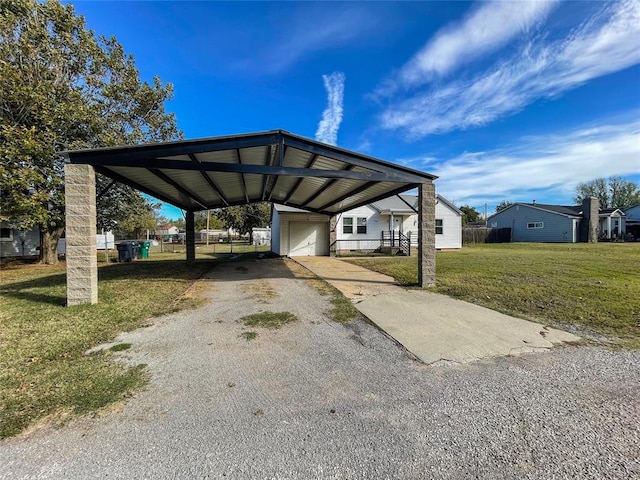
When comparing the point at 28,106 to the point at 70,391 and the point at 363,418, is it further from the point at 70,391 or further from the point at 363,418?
the point at 363,418

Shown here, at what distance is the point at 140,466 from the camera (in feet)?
6.07

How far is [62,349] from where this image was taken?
144 inches

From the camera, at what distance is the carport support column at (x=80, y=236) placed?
18.6ft

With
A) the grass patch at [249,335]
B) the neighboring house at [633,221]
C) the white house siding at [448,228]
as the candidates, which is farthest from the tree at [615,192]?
the grass patch at [249,335]

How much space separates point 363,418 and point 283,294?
16.3 feet

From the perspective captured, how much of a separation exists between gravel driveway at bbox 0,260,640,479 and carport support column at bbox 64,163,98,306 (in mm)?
2936

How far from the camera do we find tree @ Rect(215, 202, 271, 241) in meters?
34.9

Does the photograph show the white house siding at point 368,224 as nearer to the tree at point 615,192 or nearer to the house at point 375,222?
the house at point 375,222

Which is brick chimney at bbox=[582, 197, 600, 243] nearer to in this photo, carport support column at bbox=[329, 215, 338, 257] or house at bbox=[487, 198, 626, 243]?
house at bbox=[487, 198, 626, 243]

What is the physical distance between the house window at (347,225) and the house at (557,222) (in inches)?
839

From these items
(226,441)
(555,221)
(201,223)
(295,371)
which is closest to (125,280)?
(295,371)

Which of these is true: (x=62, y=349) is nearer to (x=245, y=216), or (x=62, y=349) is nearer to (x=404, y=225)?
(x=404, y=225)

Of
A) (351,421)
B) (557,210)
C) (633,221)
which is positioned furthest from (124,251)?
(633,221)

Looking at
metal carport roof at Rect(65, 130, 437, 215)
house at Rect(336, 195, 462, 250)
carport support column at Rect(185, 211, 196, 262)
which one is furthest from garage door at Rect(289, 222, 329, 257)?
carport support column at Rect(185, 211, 196, 262)
